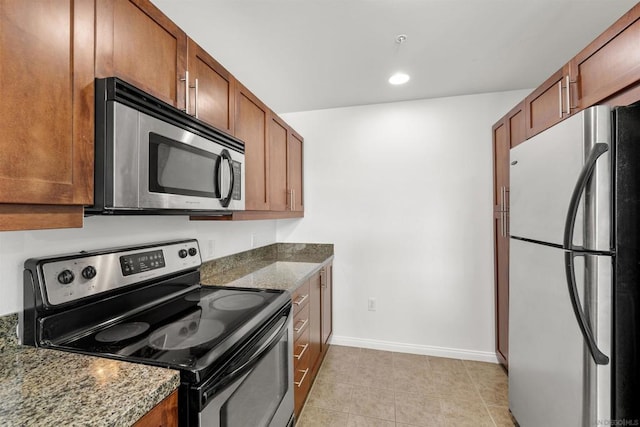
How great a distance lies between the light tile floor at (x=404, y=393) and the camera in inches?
75.2

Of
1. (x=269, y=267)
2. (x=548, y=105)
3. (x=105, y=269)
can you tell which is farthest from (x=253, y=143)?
(x=548, y=105)

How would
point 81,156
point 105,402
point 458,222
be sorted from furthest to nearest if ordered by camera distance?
point 458,222 → point 81,156 → point 105,402

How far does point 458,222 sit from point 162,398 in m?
2.63

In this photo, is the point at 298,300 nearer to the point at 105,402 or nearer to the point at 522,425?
A: the point at 105,402

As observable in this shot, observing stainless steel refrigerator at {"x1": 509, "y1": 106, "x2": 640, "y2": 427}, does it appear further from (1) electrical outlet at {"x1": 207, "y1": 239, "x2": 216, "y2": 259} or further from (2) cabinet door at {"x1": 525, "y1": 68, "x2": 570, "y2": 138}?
(1) electrical outlet at {"x1": 207, "y1": 239, "x2": 216, "y2": 259}

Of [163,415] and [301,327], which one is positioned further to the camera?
[301,327]

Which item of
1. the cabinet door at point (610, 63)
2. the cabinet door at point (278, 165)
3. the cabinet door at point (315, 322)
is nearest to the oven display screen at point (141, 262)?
the cabinet door at point (278, 165)

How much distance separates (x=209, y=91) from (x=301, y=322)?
147 centimetres

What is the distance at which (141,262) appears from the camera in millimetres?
1343

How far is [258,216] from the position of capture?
204 cm

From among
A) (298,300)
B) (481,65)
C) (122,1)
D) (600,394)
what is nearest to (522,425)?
(600,394)

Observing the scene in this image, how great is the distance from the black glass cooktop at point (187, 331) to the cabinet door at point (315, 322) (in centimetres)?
69

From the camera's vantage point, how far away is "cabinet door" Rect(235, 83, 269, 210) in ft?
5.88

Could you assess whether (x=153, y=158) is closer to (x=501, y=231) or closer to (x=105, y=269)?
(x=105, y=269)
